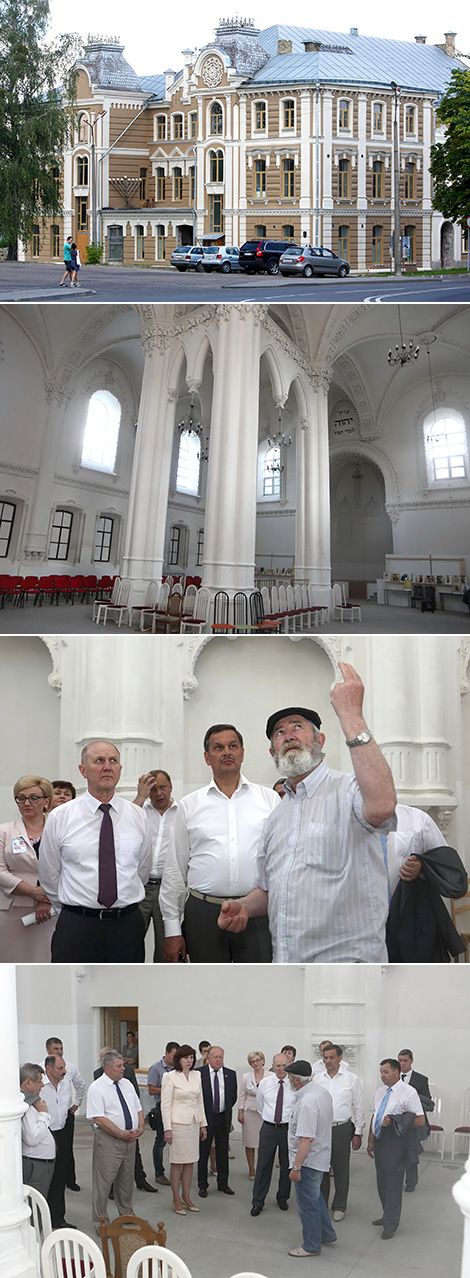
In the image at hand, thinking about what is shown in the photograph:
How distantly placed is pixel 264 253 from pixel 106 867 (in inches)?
107

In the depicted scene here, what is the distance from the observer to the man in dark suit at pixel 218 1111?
15.7 ft

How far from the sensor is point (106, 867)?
395 centimetres

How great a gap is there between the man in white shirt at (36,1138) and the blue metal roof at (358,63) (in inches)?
194

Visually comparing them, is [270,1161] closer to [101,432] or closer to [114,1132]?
[114,1132]

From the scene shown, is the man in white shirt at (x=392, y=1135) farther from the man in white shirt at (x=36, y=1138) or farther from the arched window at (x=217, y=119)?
the arched window at (x=217, y=119)

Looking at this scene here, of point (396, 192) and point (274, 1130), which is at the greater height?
point (396, 192)

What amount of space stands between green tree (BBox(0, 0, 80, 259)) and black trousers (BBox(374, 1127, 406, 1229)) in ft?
15.2

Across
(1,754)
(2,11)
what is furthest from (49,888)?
(2,11)

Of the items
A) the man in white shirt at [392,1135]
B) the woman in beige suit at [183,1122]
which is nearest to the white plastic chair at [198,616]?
the woman in beige suit at [183,1122]

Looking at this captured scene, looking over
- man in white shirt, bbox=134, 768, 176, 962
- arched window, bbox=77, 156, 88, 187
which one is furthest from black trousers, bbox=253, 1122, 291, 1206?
arched window, bbox=77, 156, 88, 187

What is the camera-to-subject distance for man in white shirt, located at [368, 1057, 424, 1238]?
4.76m

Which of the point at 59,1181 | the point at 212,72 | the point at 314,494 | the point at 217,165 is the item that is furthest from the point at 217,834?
the point at 212,72

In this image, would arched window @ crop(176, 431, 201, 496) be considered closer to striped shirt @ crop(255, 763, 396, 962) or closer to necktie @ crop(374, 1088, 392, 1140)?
striped shirt @ crop(255, 763, 396, 962)

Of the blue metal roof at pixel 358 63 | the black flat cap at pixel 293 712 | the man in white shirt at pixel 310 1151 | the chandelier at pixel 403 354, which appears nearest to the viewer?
the chandelier at pixel 403 354
